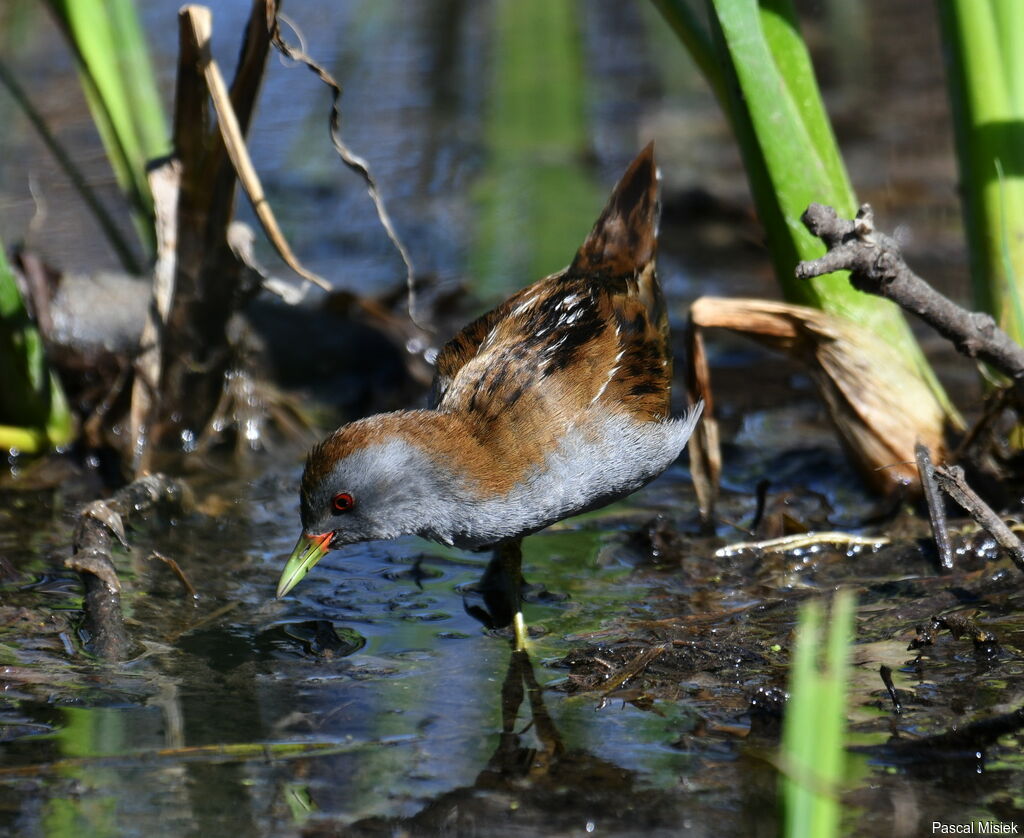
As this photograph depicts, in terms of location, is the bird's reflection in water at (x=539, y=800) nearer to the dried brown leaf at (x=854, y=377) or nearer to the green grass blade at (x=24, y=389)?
the dried brown leaf at (x=854, y=377)

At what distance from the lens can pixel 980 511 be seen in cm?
323

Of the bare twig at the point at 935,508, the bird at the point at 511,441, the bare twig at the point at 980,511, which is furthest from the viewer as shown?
the bare twig at the point at 935,508

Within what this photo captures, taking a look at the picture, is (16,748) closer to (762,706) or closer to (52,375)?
(762,706)

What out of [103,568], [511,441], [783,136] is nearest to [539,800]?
[511,441]

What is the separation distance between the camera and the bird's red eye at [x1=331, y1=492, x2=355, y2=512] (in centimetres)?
351

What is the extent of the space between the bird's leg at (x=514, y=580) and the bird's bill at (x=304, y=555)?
1.71 feet

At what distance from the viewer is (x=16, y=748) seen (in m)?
2.84

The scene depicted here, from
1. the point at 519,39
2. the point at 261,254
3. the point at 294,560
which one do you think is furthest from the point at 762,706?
the point at 519,39

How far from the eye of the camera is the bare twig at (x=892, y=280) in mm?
3252

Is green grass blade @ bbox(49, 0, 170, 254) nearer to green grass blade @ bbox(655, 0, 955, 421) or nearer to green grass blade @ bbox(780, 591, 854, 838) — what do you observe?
green grass blade @ bbox(655, 0, 955, 421)

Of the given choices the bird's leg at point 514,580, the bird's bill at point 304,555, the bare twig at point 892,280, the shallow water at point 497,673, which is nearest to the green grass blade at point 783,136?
the bare twig at point 892,280

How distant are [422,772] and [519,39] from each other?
7616 millimetres

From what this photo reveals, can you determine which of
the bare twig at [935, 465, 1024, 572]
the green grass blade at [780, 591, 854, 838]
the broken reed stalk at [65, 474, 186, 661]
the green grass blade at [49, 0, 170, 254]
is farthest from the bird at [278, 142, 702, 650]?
the green grass blade at [780, 591, 854, 838]

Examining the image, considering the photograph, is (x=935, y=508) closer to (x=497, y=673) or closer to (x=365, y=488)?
(x=497, y=673)
